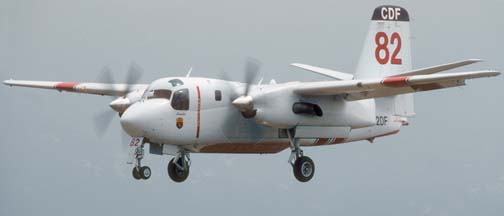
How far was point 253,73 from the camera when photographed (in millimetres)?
52188

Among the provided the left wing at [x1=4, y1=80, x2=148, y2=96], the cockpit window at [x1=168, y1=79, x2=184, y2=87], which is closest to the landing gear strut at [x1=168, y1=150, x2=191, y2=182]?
the cockpit window at [x1=168, y1=79, x2=184, y2=87]

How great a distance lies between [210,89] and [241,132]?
2252mm

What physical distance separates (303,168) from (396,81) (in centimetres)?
546

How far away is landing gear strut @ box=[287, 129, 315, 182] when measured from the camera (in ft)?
173

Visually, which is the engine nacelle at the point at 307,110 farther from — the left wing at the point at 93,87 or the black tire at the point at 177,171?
the left wing at the point at 93,87

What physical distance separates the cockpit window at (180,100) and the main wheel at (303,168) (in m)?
5.26

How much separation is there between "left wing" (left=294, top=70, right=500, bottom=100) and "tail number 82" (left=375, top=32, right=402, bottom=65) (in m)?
5.51

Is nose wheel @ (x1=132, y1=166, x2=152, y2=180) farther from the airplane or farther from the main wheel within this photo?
the main wheel

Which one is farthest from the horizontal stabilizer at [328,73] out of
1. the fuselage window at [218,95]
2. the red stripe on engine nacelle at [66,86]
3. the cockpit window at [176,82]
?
the red stripe on engine nacelle at [66,86]

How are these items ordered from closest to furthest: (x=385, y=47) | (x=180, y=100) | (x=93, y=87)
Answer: (x=180, y=100)
(x=93, y=87)
(x=385, y=47)

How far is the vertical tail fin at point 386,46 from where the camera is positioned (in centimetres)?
5803

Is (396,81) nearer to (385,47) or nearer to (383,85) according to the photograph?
(383,85)

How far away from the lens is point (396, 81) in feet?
164

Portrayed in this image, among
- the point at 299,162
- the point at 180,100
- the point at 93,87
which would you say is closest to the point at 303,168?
the point at 299,162
